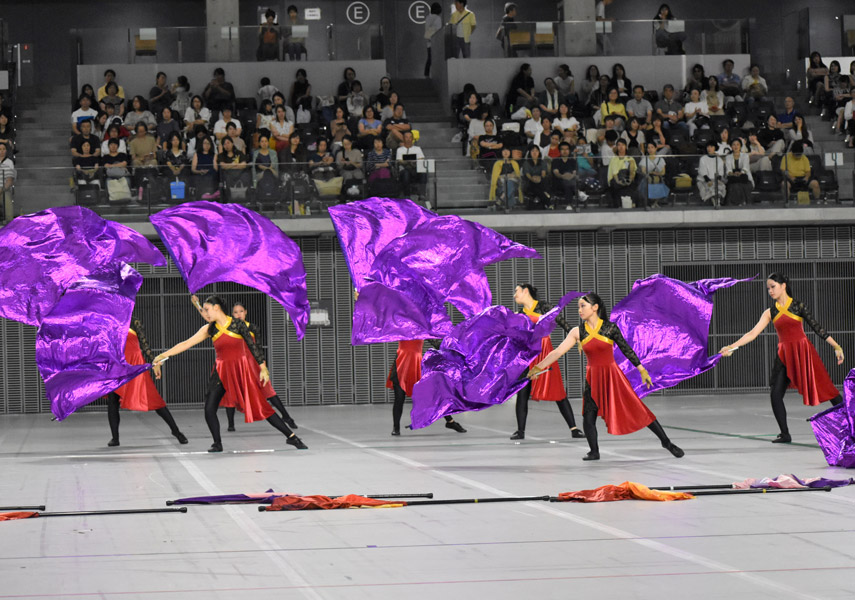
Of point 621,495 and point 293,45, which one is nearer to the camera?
point 621,495

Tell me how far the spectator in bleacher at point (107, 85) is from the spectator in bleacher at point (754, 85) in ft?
42.5

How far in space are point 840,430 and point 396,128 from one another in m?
14.3

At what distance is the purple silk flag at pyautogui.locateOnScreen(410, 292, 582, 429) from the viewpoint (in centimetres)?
1262

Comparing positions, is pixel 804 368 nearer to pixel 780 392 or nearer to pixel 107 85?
pixel 780 392

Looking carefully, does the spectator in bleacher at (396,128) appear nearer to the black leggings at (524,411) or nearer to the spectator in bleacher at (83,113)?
the spectator in bleacher at (83,113)

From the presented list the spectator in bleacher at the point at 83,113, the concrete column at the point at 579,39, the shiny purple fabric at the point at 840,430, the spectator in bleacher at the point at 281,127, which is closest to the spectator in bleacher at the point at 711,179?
the concrete column at the point at 579,39

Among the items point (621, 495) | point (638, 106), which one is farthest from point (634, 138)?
point (621, 495)

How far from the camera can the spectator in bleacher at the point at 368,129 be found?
2386cm

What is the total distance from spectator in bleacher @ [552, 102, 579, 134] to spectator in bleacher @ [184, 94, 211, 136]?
6818 mm

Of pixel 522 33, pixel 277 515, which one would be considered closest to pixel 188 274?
pixel 277 515

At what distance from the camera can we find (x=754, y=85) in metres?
27.2

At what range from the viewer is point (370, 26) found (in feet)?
92.7

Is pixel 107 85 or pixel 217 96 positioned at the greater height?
pixel 107 85

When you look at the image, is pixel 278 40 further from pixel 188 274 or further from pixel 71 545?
pixel 71 545
